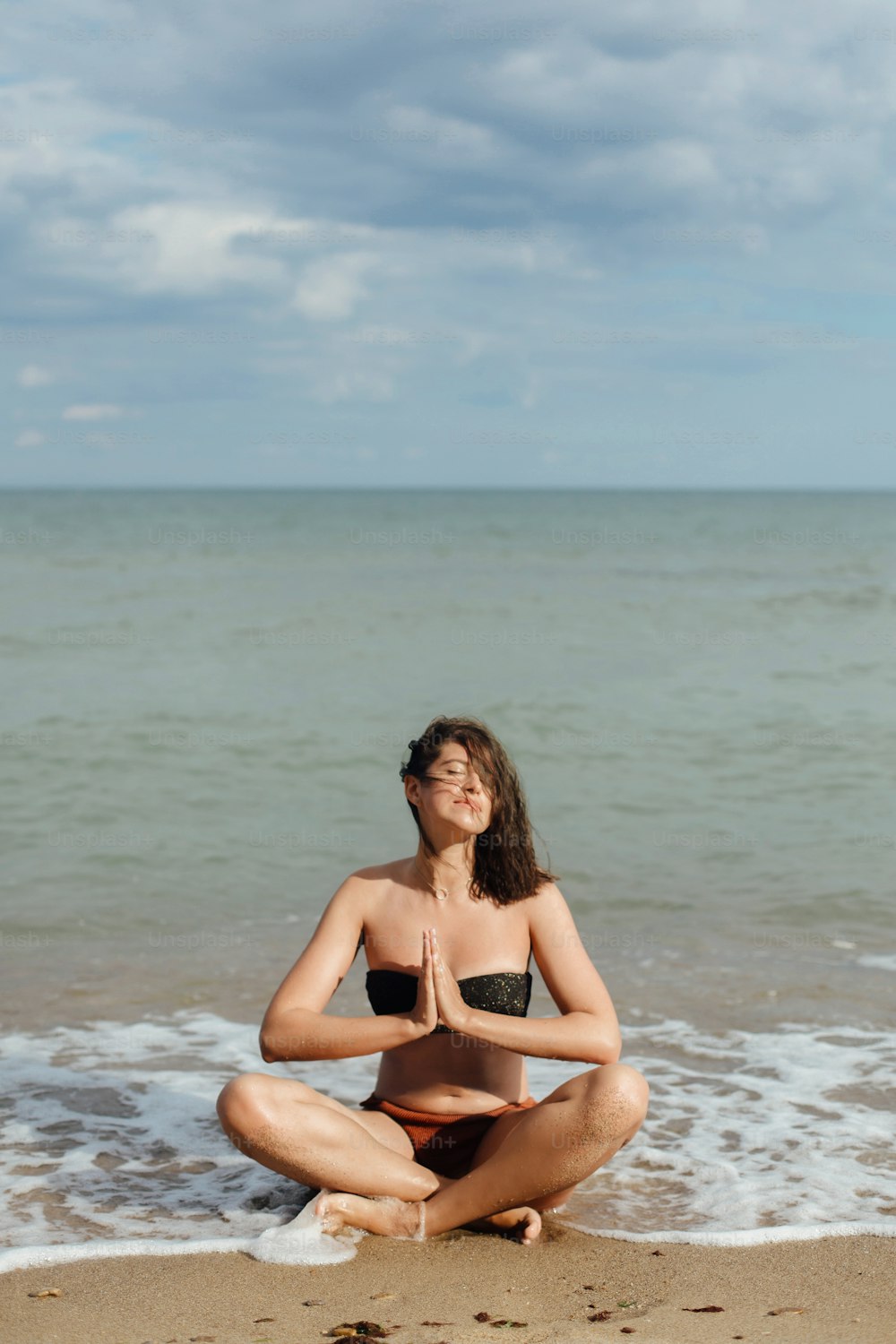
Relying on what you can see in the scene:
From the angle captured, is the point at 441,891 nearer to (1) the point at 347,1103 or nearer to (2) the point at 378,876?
(2) the point at 378,876

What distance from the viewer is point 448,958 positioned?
423 centimetres

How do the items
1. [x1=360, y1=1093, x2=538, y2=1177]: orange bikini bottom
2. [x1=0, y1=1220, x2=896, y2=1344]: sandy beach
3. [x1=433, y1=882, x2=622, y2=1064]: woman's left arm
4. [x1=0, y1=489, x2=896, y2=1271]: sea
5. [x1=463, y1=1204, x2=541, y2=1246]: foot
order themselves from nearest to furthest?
[x1=0, y1=1220, x2=896, y2=1344]: sandy beach < [x1=433, y1=882, x2=622, y2=1064]: woman's left arm < [x1=463, y1=1204, x2=541, y2=1246]: foot < [x1=360, y1=1093, x2=538, y2=1177]: orange bikini bottom < [x1=0, y1=489, x2=896, y2=1271]: sea

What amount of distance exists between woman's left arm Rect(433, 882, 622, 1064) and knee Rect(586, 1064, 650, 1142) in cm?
9

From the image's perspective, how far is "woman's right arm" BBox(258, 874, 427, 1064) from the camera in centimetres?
391

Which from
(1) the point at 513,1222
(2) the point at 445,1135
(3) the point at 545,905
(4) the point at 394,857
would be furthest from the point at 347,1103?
(4) the point at 394,857

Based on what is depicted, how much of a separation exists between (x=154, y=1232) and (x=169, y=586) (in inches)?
1152

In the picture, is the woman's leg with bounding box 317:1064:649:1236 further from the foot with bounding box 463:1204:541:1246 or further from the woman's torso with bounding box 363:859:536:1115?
the woman's torso with bounding box 363:859:536:1115

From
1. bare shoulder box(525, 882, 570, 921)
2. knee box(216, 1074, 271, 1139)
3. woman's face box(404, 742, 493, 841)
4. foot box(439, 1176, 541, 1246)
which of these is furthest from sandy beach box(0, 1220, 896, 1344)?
woman's face box(404, 742, 493, 841)

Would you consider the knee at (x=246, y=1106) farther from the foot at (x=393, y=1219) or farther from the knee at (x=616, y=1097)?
the knee at (x=616, y=1097)

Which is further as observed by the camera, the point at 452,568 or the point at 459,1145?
the point at 452,568

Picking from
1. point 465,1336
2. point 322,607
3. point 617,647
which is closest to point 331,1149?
point 465,1336

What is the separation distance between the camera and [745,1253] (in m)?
3.97

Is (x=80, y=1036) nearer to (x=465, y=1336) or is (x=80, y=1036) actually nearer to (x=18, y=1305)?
(x=18, y=1305)

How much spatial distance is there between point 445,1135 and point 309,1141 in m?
0.51
